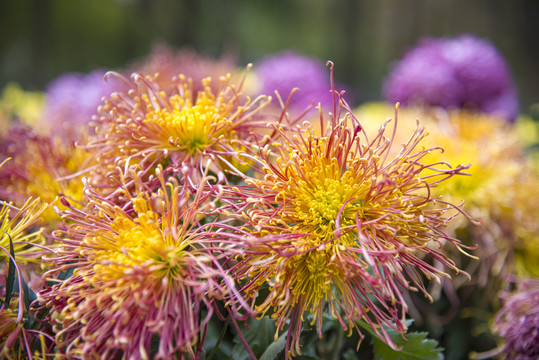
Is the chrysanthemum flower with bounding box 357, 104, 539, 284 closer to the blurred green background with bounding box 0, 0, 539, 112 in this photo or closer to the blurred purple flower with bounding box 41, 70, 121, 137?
the blurred purple flower with bounding box 41, 70, 121, 137

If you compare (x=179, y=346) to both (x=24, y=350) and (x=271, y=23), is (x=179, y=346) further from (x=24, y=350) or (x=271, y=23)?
(x=271, y=23)

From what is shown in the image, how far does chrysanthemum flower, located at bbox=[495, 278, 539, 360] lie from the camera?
38 cm

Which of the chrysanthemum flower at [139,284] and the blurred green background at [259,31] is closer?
the chrysanthemum flower at [139,284]

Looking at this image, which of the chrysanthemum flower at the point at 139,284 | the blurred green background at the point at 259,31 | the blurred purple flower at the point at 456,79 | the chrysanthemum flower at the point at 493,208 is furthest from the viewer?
the blurred green background at the point at 259,31

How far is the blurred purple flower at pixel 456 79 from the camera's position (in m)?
0.78

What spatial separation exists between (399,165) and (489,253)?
31 cm

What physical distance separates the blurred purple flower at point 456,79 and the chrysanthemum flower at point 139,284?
2.02 ft

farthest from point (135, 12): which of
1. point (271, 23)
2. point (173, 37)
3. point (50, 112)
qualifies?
point (50, 112)

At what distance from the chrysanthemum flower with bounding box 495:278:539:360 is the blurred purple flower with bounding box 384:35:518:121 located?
1.41 ft

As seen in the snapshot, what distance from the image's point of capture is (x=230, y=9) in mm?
2199

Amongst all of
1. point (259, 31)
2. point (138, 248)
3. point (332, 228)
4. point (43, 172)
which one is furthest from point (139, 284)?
point (259, 31)

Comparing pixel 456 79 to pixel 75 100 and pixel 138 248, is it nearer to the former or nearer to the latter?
pixel 138 248

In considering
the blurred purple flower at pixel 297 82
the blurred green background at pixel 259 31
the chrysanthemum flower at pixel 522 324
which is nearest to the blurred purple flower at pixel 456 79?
the blurred purple flower at pixel 297 82

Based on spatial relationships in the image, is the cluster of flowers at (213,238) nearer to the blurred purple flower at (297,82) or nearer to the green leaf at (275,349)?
the green leaf at (275,349)
